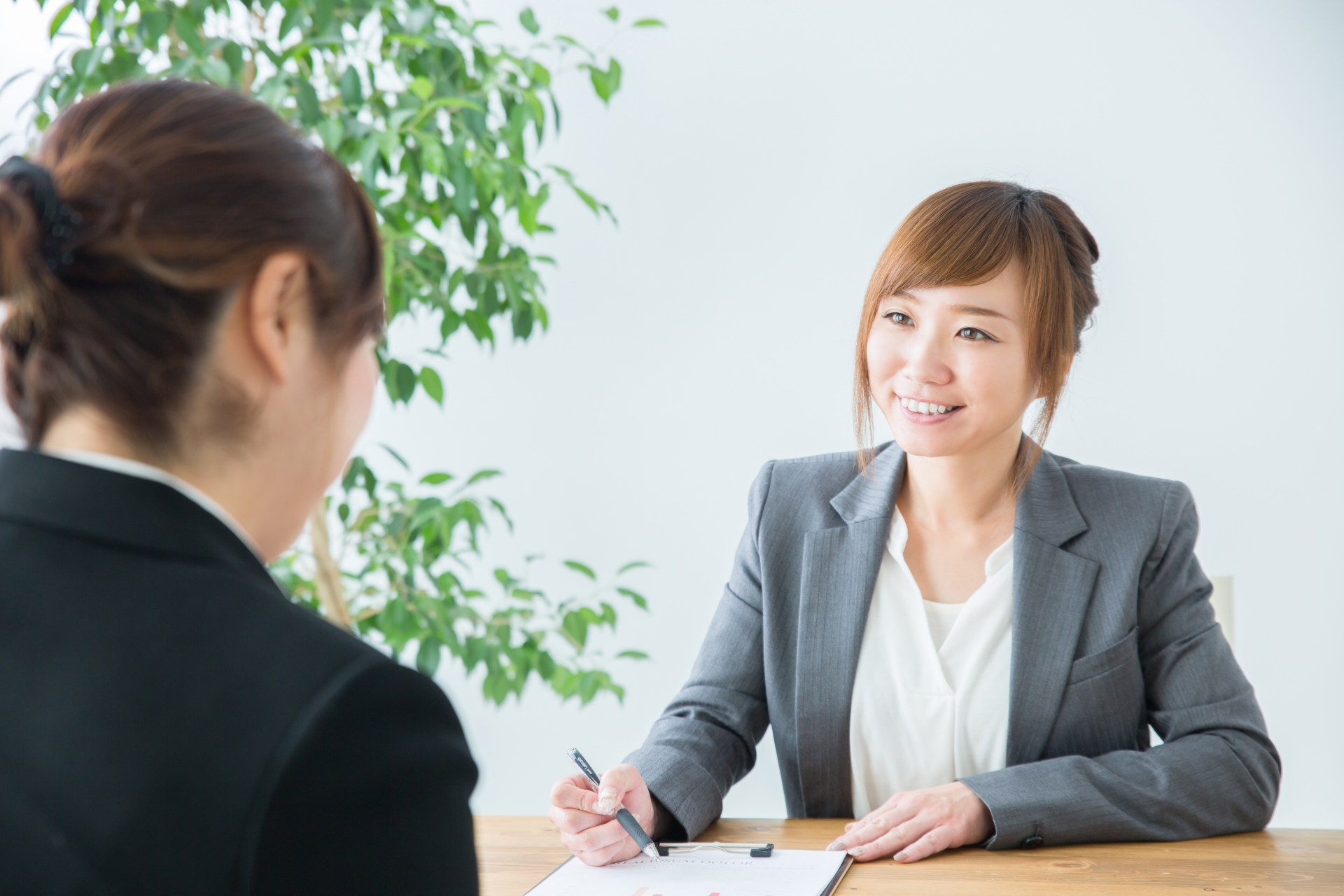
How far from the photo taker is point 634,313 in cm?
288

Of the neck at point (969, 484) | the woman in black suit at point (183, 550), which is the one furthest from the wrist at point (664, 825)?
the woman in black suit at point (183, 550)

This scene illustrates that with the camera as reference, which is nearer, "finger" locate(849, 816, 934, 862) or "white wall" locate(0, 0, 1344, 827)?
"finger" locate(849, 816, 934, 862)

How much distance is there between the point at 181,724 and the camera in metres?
0.52

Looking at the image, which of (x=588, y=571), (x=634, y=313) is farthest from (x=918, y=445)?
(x=634, y=313)

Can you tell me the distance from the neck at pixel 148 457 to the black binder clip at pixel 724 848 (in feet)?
2.57

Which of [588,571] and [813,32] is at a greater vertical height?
[813,32]

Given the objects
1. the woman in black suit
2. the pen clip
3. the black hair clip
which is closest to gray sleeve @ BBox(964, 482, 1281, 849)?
the pen clip

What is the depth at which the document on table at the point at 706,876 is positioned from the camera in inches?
43.7

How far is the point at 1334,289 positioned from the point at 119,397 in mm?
2648

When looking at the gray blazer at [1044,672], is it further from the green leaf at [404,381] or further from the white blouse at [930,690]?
the green leaf at [404,381]

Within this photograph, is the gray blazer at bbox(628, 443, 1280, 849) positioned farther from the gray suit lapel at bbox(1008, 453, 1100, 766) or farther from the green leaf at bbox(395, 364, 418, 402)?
the green leaf at bbox(395, 364, 418, 402)

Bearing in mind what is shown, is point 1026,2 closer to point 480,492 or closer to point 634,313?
point 634,313

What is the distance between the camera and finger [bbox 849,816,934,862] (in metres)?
1.22

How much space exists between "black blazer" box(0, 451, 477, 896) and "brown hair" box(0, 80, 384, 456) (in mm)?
48
